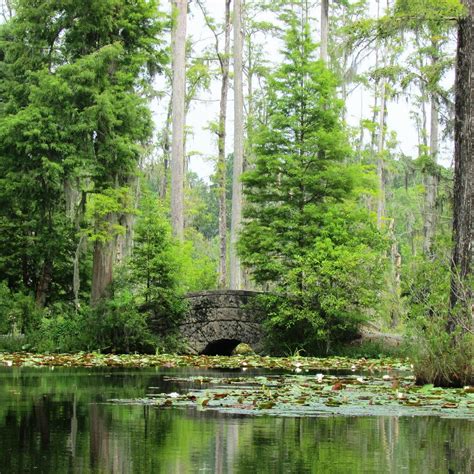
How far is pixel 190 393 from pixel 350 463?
4.90 meters

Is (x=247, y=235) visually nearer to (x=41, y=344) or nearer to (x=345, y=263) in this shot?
(x=345, y=263)

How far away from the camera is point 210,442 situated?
6469 millimetres

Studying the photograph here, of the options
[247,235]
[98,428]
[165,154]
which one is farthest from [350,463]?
[165,154]

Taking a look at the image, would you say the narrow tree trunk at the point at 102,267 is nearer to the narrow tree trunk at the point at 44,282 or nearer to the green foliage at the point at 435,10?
the narrow tree trunk at the point at 44,282

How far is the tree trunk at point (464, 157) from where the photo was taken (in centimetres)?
1212

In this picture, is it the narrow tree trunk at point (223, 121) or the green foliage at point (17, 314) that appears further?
the narrow tree trunk at point (223, 121)

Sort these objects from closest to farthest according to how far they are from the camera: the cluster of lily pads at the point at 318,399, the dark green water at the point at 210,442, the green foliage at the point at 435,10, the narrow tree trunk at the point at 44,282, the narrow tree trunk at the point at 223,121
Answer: the dark green water at the point at 210,442
the cluster of lily pads at the point at 318,399
the green foliage at the point at 435,10
the narrow tree trunk at the point at 44,282
the narrow tree trunk at the point at 223,121

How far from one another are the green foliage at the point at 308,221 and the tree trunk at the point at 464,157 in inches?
363

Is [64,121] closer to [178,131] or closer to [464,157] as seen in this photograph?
[178,131]

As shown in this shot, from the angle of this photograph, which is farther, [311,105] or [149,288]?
[311,105]

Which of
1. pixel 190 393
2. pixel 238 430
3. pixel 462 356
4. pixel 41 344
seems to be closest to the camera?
pixel 238 430

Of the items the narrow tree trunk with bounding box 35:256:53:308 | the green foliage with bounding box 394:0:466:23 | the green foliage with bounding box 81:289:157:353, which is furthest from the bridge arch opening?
the green foliage with bounding box 394:0:466:23

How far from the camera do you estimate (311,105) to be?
24797mm

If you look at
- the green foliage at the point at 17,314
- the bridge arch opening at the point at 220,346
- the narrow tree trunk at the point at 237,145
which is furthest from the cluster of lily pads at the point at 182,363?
the narrow tree trunk at the point at 237,145
